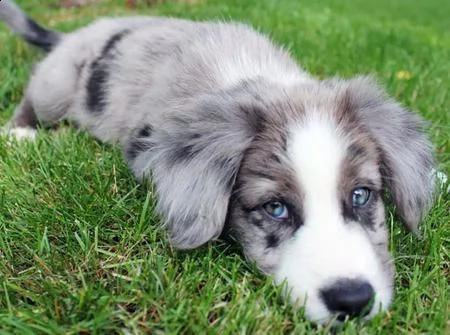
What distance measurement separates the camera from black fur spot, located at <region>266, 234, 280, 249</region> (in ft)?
9.63

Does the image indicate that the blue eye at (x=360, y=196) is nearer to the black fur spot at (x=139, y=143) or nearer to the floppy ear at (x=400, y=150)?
the floppy ear at (x=400, y=150)

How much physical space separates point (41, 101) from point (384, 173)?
10.0 ft

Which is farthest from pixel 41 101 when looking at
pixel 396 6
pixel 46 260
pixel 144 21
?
pixel 396 6

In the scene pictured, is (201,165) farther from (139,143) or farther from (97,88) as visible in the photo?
(97,88)

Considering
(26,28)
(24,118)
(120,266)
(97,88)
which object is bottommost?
(24,118)

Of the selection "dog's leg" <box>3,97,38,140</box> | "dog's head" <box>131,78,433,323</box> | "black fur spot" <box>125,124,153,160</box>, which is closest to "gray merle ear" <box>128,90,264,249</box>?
"dog's head" <box>131,78,433,323</box>

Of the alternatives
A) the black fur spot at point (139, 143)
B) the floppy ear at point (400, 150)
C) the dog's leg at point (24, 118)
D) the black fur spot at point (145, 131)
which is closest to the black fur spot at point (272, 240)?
the floppy ear at point (400, 150)

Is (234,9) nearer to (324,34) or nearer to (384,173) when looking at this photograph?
(324,34)

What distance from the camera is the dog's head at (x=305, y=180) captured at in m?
2.69

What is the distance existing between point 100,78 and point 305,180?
235 centimetres

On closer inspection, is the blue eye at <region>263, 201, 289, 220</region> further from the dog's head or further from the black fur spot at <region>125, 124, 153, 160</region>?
the black fur spot at <region>125, 124, 153, 160</region>

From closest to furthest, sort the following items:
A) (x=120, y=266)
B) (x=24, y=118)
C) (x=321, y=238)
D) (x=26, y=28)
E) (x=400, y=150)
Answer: (x=321, y=238) < (x=120, y=266) < (x=400, y=150) < (x=24, y=118) < (x=26, y=28)

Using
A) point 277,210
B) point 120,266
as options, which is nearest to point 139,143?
point 120,266

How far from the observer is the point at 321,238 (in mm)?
2754
